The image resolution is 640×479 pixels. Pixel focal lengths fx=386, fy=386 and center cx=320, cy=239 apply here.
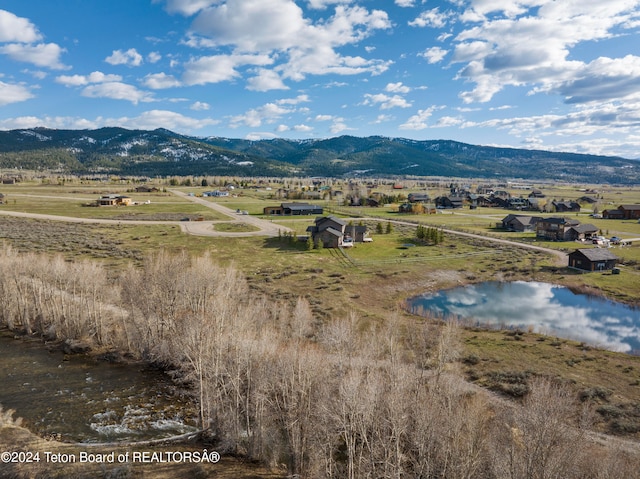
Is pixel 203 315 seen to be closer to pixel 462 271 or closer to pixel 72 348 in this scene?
pixel 72 348

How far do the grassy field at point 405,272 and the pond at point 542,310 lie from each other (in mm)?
2775

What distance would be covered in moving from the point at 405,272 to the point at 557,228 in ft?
168

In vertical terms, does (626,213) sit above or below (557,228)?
above

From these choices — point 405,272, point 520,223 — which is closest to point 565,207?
point 520,223

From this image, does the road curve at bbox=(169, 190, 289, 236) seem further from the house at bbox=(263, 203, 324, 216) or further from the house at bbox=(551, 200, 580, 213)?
the house at bbox=(551, 200, 580, 213)

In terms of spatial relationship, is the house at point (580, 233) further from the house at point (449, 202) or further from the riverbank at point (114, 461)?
the riverbank at point (114, 461)

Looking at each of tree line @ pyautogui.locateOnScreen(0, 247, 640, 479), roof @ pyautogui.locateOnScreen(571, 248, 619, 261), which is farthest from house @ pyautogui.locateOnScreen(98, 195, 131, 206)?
roof @ pyautogui.locateOnScreen(571, 248, 619, 261)

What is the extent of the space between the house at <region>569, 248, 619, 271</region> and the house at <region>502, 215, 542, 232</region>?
37681 mm

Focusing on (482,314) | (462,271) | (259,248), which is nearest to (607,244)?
(462,271)

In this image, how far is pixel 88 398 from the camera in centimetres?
3092

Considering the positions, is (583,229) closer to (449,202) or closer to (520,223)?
(520,223)

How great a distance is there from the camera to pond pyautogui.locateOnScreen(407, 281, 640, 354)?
4288cm

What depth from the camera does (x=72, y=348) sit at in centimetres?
3819

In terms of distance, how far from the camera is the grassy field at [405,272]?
32.2m
